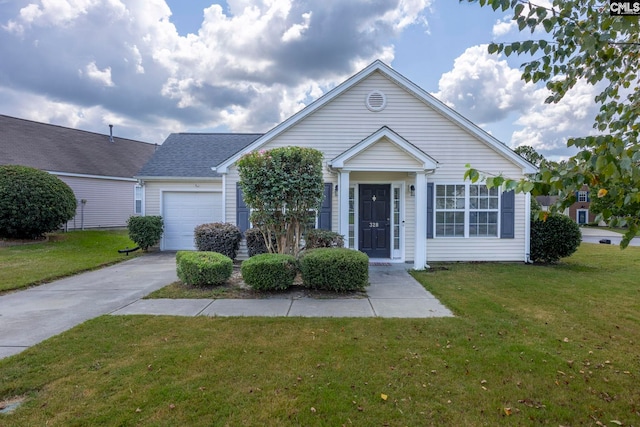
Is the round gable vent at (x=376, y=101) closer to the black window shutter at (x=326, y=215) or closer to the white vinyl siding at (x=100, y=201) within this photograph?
the black window shutter at (x=326, y=215)

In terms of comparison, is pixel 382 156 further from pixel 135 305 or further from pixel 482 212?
pixel 135 305

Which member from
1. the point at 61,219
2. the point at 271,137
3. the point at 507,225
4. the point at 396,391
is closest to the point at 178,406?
the point at 396,391

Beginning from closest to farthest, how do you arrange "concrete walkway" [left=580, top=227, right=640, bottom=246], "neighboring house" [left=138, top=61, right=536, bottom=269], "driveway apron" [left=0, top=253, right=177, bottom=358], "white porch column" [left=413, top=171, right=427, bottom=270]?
1. "driveway apron" [left=0, top=253, right=177, bottom=358]
2. "white porch column" [left=413, top=171, right=427, bottom=270]
3. "neighboring house" [left=138, top=61, right=536, bottom=269]
4. "concrete walkway" [left=580, top=227, right=640, bottom=246]

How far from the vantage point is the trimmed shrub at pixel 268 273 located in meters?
5.85

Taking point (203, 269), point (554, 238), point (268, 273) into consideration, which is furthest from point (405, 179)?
point (203, 269)

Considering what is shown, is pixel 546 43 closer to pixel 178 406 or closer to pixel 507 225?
pixel 178 406

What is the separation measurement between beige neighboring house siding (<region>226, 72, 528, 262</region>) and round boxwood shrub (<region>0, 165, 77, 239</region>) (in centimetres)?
771

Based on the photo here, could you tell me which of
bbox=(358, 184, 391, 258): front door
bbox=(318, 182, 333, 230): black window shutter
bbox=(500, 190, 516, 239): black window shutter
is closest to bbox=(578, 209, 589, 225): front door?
bbox=(500, 190, 516, 239): black window shutter

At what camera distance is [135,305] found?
17.2ft

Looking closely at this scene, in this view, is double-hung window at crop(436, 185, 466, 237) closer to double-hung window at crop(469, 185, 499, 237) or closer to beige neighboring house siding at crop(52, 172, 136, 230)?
double-hung window at crop(469, 185, 499, 237)

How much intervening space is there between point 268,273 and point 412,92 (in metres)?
6.62

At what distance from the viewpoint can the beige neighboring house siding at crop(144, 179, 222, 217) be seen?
37.4ft

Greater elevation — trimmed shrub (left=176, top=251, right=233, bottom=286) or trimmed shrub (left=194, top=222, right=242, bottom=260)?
trimmed shrub (left=194, top=222, right=242, bottom=260)

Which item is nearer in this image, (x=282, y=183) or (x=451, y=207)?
(x=282, y=183)
